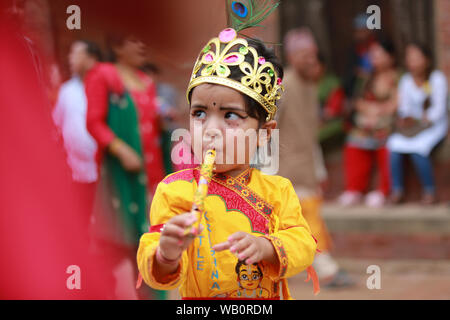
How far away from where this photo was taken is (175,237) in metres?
1.82

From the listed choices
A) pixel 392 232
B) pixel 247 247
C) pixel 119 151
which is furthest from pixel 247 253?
pixel 392 232

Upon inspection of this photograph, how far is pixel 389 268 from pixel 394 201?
3.10 feet

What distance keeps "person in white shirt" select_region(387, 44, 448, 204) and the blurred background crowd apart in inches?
0.4

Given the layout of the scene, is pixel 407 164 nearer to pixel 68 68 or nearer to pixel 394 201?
pixel 394 201

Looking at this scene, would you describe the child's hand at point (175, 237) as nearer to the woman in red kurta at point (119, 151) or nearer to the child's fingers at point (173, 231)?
the child's fingers at point (173, 231)

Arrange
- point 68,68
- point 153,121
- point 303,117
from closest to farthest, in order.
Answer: point 68,68 < point 153,121 < point 303,117

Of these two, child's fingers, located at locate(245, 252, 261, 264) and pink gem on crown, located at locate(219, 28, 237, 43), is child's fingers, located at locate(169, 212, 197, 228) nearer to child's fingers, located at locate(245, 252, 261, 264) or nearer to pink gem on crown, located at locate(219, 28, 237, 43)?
child's fingers, located at locate(245, 252, 261, 264)

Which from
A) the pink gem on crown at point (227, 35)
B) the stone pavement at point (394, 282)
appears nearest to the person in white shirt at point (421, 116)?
the stone pavement at point (394, 282)

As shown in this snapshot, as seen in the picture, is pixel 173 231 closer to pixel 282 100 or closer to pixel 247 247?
pixel 247 247

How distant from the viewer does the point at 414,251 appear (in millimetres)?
6535

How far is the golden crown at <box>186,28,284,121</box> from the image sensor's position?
80.4 inches

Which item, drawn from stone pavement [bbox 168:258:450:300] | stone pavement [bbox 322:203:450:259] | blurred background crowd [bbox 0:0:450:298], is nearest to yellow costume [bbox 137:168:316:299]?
blurred background crowd [bbox 0:0:450:298]
